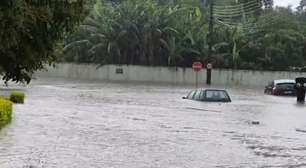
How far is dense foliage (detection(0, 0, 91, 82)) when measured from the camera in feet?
21.2

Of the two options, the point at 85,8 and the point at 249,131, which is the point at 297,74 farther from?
the point at 85,8

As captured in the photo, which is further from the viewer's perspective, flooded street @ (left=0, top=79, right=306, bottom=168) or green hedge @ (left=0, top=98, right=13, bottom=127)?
green hedge @ (left=0, top=98, right=13, bottom=127)

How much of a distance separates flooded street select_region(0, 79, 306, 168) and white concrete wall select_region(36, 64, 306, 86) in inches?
1499

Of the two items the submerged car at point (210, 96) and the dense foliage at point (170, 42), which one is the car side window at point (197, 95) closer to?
the submerged car at point (210, 96)

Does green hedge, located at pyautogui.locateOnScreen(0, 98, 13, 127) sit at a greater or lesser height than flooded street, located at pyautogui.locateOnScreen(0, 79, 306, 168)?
greater

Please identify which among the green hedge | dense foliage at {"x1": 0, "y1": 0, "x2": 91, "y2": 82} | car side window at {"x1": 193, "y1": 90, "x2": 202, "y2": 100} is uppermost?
dense foliage at {"x1": 0, "y1": 0, "x2": 91, "y2": 82}

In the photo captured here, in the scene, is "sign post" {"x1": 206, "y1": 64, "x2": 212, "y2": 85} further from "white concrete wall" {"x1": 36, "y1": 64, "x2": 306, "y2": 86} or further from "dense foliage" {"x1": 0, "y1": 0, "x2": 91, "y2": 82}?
"dense foliage" {"x1": 0, "y1": 0, "x2": 91, "y2": 82}

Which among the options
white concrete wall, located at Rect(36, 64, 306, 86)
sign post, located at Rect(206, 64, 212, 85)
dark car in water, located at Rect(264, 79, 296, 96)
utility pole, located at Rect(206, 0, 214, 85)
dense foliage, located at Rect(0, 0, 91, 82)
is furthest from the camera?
white concrete wall, located at Rect(36, 64, 306, 86)

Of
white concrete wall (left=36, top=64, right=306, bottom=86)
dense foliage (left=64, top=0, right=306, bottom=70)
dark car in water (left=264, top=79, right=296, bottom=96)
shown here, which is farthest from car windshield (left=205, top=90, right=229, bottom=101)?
dense foliage (left=64, top=0, right=306, bottom=70)

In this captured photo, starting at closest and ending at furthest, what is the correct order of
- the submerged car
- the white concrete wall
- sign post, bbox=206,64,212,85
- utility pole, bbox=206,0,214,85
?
the submerged car → sign post, bbox=206,64,212,85 → utility pole, bbox=206,0,214,85 → the white concrete wall

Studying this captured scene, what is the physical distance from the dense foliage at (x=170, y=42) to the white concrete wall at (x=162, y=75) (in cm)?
122

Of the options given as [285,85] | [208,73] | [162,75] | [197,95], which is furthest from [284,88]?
[162,75]

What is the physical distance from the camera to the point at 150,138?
1872 cm

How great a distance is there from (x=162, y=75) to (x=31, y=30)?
64180 millimetres
